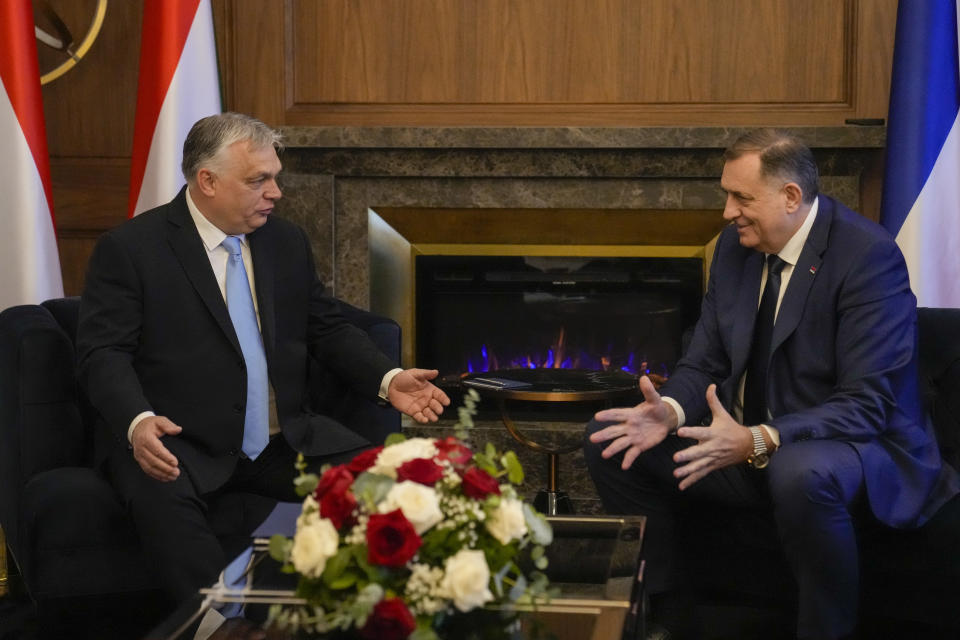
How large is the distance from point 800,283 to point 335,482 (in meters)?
1.45

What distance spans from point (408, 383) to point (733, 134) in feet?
5.63

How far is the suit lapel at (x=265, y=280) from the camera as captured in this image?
2.76 meters

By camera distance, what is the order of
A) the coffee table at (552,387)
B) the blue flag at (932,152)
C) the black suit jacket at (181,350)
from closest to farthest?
the black suit jacket at (181,350) < the coffee table at (552,387) < the blue flag at (932,152)

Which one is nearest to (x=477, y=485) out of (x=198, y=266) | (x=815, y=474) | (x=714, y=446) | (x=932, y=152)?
(x=714, y=446)

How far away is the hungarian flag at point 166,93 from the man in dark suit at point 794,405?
178 cm

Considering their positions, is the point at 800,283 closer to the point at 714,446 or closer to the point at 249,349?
the point at 714,446

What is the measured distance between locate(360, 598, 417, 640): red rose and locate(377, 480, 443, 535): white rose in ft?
0.34

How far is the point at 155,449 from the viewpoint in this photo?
7.70ft

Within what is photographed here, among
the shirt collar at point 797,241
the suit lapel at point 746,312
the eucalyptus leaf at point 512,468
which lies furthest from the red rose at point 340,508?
the shirt collar at point 797,241

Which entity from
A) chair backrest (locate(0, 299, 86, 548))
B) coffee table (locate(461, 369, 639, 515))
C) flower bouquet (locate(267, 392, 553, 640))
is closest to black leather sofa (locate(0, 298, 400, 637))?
chair backrest (locate(0, 299, 86, 548))

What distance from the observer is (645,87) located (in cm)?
395

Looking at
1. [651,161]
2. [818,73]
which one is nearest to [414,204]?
[651,161]

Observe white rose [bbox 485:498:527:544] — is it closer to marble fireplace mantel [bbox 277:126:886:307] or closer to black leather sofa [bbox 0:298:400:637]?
black leather sofa [bbox 0:298:400:637]

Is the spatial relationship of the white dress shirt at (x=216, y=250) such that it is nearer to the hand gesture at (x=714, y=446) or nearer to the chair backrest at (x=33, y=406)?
the chair backrest at (x=33, y=406)
